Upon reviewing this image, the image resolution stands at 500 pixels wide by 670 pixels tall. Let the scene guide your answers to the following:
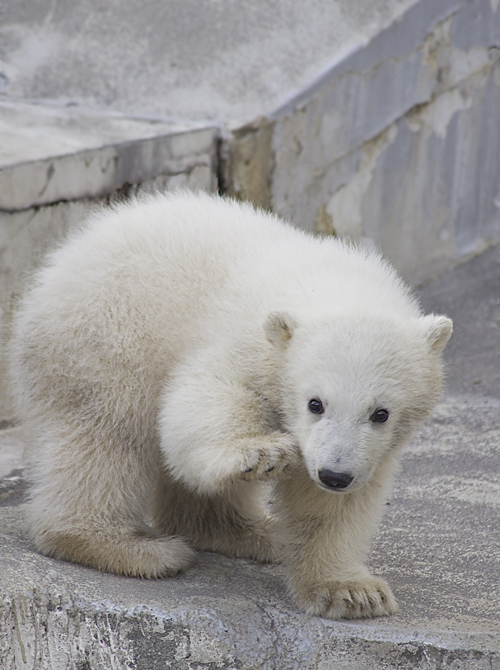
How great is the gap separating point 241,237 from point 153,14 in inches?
129

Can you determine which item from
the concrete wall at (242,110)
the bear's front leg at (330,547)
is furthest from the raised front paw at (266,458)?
the concrete wall at (242,110)

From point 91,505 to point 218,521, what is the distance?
23.6 inches

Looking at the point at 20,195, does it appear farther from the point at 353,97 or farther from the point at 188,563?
the point at 353,97

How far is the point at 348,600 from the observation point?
8.12 ft

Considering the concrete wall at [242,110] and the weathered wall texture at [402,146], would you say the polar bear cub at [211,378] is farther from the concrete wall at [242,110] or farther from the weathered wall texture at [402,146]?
the weathered wall texture at [402,146]

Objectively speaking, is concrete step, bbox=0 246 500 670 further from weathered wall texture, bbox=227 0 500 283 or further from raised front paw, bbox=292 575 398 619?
weathered wall texture, bbox=227 0 500 283

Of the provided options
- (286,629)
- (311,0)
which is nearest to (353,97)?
(311,0)

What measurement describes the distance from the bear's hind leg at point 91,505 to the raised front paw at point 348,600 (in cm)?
47

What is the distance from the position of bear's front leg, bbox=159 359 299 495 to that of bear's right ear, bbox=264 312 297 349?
0.57 feet

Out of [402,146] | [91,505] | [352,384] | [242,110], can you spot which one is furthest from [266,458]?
[402,146]

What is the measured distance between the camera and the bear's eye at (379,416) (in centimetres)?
226

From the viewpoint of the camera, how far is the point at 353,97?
5.62 m

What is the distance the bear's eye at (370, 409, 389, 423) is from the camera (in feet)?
7.43

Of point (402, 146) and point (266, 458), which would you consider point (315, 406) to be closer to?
point (266, 458)
